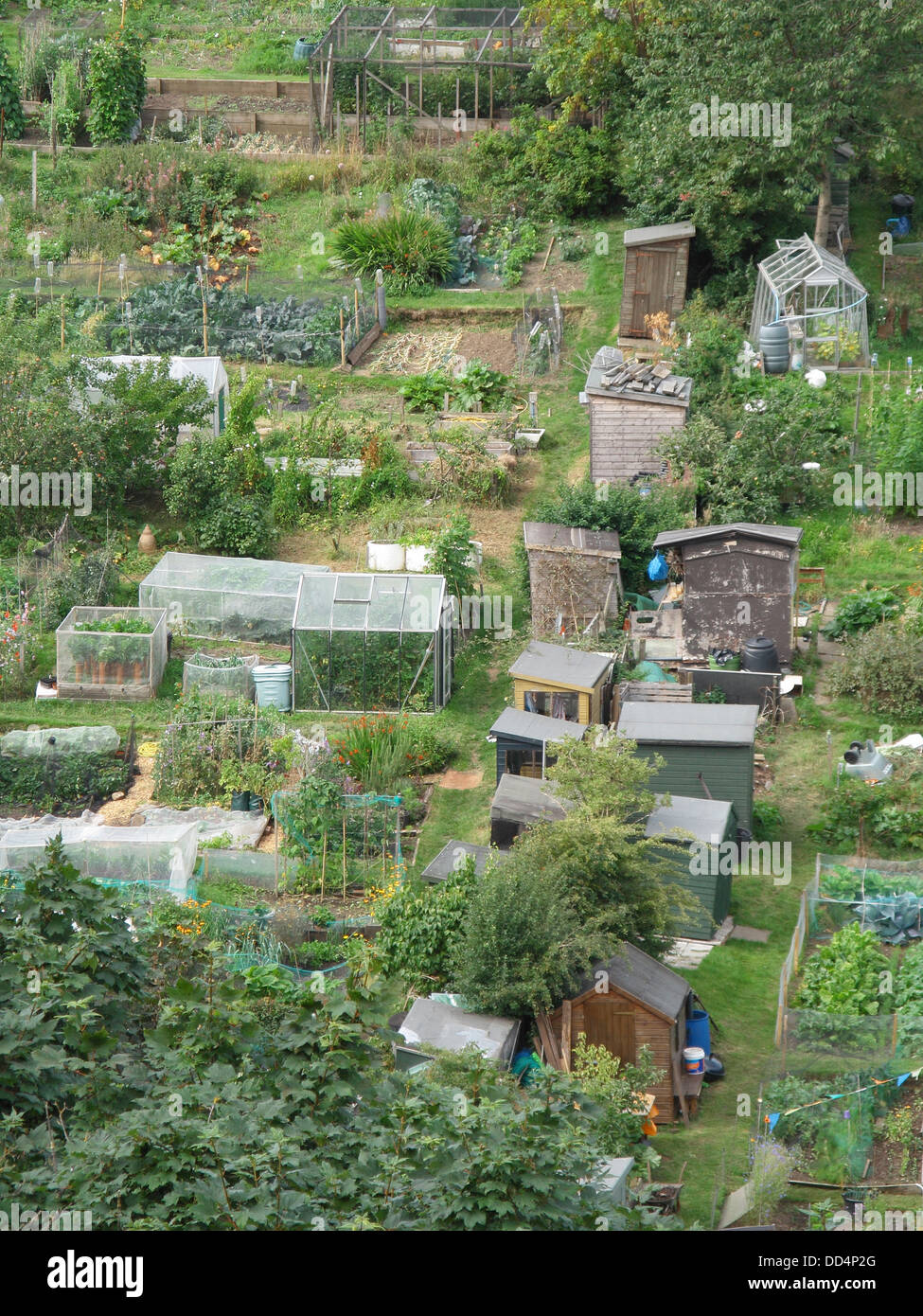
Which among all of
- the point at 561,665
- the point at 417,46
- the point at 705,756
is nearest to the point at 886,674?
the point at 705,756

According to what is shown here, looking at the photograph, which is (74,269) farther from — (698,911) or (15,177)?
(698,911)

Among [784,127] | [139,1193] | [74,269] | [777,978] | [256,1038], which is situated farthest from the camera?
[74,269]

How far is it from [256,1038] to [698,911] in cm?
994

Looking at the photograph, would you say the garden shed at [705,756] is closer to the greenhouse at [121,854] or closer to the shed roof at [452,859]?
the shed roof at [452,859]

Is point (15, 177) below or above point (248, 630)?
above

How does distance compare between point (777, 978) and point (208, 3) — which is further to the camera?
point (208, 3)

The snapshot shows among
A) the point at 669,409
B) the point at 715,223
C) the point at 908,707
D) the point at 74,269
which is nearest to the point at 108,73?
the point at 74,269

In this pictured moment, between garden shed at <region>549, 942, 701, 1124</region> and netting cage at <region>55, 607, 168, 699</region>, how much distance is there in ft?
33.2

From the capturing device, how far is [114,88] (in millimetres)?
42531

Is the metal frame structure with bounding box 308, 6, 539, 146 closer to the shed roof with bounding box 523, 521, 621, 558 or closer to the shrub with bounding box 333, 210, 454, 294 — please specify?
the shrub with bounding box 333, 210, 454, 294

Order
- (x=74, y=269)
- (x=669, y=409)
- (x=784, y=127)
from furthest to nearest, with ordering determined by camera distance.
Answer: (x=74, y=269)
(x=784, y=127)
(x=669, y=409)

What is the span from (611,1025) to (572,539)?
402 inches

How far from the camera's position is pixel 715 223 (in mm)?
34750

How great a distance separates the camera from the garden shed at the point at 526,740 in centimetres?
2172
